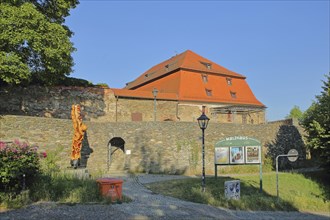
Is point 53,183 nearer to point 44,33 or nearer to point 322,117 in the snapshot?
point 44,33

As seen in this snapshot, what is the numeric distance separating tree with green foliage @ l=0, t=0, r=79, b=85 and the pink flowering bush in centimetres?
696

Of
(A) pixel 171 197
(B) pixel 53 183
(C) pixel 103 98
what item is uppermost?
(C) pixel 103 98

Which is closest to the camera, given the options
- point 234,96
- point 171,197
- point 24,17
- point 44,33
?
point 171,197

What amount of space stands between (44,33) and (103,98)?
9067 millimetres

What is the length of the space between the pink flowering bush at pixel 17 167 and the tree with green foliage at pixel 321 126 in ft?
49.4

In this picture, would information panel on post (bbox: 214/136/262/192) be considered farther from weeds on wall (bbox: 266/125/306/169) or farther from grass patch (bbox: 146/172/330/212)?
weeds on wall (bbox: 266/125/306/169)

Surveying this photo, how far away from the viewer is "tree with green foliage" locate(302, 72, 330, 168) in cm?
1773

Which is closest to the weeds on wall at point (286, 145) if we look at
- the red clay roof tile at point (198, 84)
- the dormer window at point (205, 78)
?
the red clay roof tile at point (198, 84)

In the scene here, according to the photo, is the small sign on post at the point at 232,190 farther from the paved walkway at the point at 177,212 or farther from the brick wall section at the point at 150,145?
the brick wall section at the point at 150,145

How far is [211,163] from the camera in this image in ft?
68.5

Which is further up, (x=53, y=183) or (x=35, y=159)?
(x=35, y=159)

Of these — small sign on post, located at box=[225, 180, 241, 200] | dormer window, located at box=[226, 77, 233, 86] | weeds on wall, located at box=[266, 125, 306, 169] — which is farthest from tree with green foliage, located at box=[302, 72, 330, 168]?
dormer window, located at box=[226, 77, 233, 86]

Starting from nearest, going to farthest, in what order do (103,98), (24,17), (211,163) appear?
(24,17) → (211,163) → (103,98)

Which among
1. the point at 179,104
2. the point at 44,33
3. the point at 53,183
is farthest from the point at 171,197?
the point at 179,104
